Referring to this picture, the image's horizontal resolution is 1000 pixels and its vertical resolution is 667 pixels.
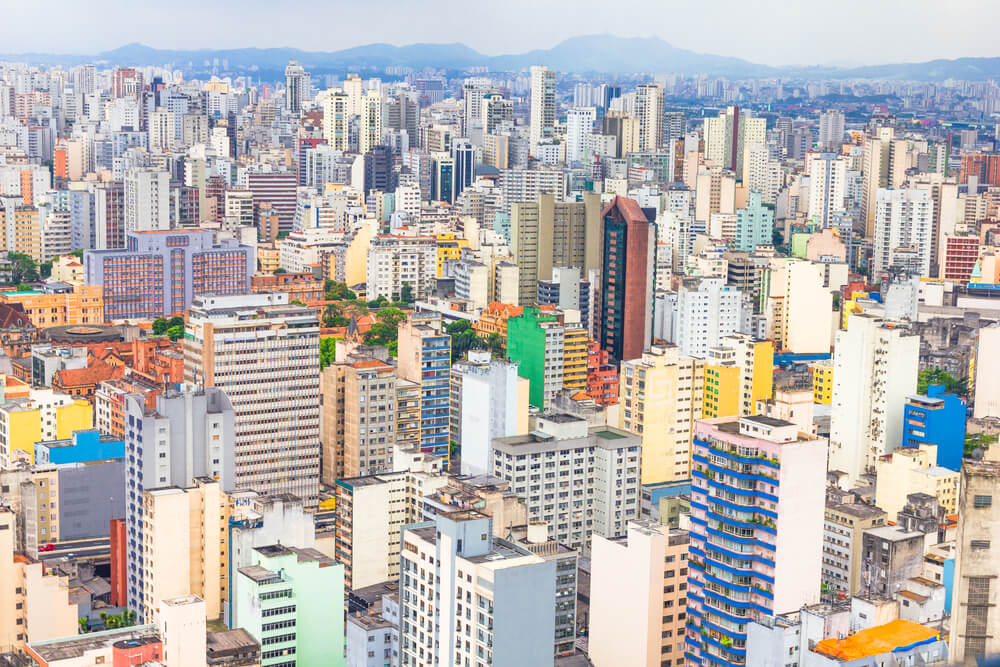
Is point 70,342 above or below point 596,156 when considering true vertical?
below

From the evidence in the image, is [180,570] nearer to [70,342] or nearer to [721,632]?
[721,632]

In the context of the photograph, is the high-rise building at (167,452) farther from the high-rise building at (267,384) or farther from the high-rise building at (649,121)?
the high-rise building at (649,121)

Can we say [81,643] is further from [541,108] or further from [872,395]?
[541,108]

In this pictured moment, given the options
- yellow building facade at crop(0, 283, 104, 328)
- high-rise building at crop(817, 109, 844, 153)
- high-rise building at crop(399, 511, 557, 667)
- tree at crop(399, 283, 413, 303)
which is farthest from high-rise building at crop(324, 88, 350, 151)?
high-rise building at crop(399, 511, 557, 667)

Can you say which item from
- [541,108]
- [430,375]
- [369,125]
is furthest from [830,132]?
[430,375]

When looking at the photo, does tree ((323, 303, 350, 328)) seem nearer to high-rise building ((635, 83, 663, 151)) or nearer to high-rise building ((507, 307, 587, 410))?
high-rise building ((507, 307, 587, 410))

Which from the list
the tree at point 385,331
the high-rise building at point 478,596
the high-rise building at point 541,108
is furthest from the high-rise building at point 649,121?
the high-rise building at point 478,596

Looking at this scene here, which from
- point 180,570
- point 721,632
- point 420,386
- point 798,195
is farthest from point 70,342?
point 798,195
